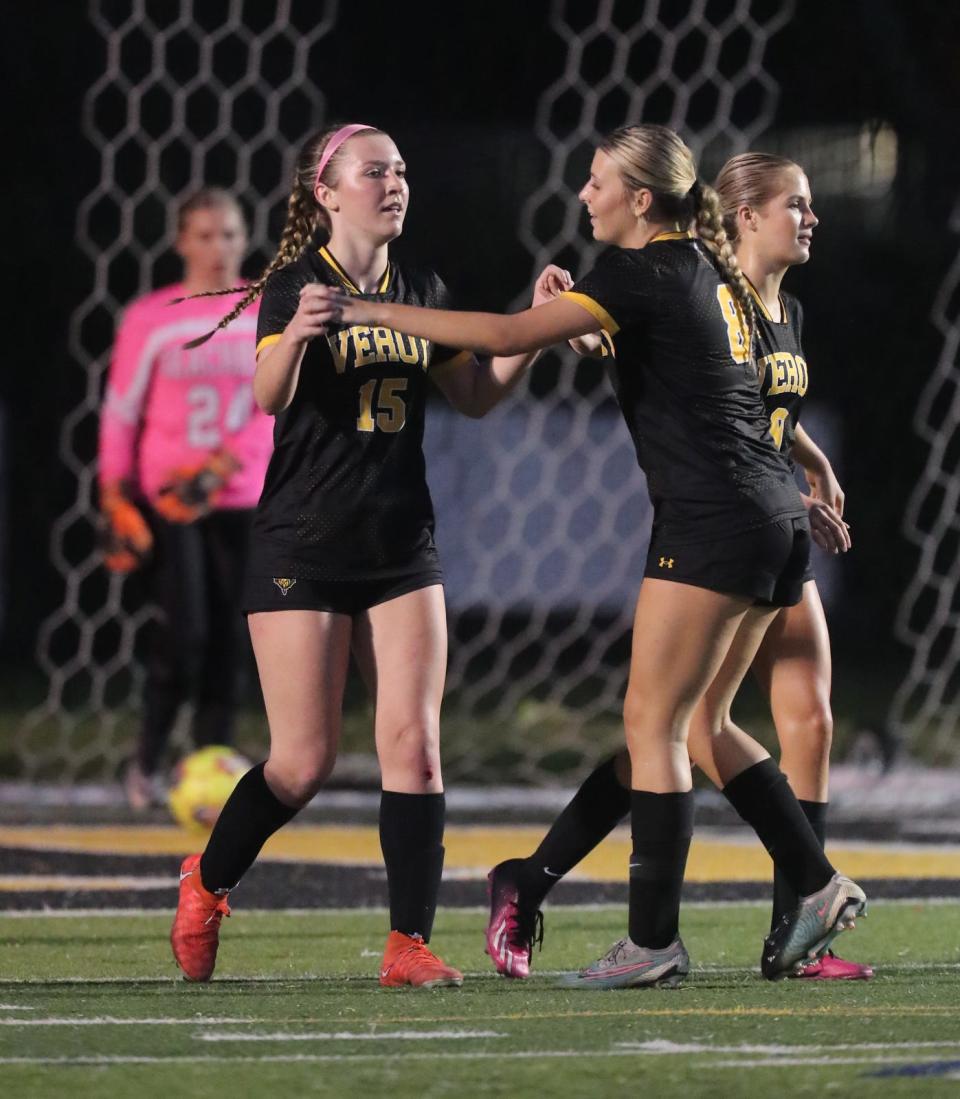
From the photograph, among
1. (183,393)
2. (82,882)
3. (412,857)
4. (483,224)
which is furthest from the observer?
(483,224)

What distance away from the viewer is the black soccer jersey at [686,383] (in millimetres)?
4199

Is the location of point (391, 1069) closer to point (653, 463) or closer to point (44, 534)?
point (653, 463)

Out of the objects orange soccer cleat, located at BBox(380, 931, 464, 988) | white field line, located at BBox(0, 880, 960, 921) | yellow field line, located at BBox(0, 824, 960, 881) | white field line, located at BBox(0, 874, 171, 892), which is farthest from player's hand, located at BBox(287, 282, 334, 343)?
yellow field line, located at BBox(0, 824, 960, 881)

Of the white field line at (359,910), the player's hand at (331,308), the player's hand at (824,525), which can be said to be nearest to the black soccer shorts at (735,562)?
the player's hand at (824,525)

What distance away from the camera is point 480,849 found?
6.79m

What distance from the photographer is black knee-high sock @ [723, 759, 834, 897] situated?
4402mm

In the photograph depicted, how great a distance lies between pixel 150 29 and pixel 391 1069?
747cm

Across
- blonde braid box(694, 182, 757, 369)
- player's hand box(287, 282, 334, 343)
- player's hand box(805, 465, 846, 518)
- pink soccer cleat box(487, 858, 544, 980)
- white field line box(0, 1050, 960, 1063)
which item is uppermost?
blonde braid box(694, 182, 757, 369)

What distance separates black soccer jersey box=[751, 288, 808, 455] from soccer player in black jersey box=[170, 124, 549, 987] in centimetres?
43

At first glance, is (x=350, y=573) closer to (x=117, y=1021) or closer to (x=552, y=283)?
(x=552, y=283)

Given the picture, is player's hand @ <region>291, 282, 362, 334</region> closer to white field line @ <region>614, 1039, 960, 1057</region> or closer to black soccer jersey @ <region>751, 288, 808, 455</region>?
A: black soccer jersey @ <region>751, 288, 808, 455</region>

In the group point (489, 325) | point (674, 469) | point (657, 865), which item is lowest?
point (657, 865)

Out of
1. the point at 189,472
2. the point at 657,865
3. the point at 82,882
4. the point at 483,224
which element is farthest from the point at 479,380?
the point at 483,224

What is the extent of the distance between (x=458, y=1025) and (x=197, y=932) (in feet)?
2.91
